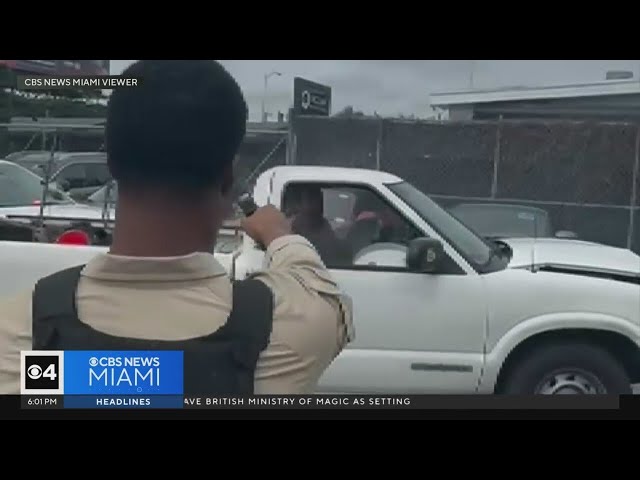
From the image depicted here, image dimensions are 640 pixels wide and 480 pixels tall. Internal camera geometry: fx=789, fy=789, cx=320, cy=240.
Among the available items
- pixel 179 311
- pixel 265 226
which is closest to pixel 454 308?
pixel 265 226

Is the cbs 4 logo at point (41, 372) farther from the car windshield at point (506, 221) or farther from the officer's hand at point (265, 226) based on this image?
the car windshield at point (506, 221)

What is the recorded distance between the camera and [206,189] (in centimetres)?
138

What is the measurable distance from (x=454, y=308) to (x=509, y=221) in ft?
2.81

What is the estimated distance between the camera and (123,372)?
182 centimetres

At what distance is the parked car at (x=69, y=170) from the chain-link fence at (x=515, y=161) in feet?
3.48

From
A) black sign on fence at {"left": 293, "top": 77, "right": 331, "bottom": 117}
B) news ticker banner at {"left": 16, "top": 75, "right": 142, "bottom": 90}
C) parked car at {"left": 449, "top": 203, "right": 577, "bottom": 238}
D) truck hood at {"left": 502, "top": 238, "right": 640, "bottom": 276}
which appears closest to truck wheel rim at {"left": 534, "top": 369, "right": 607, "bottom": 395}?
truck hood at {"left": 502, "top": 238, "right": 640, "bottom": 276}

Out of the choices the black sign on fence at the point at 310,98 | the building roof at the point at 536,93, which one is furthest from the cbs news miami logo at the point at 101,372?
the building roof at the point at 536,93

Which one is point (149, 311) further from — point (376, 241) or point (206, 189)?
point (376, 241)

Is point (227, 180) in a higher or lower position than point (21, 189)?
higher

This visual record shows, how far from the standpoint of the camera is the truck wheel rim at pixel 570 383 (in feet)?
13.3

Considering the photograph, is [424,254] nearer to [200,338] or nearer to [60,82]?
[60,82]

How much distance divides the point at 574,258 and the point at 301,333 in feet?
10.3

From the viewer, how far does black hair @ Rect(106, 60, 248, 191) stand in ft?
4.33

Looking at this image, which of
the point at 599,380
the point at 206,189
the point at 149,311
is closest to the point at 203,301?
the point at 149,311
